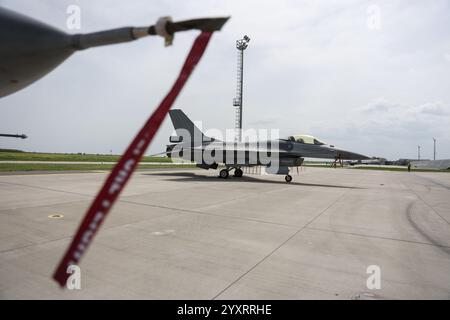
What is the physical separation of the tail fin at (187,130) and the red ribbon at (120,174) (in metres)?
18.8

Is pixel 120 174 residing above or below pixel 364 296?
above

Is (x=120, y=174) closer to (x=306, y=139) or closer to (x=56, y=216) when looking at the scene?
(x=56, y=216)

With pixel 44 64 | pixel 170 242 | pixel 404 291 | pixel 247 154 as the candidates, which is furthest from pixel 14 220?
pixel 247 154

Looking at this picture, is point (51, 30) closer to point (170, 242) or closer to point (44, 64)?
point (44, 64)

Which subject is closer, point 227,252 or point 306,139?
point 227,252

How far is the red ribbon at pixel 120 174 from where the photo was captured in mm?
1334

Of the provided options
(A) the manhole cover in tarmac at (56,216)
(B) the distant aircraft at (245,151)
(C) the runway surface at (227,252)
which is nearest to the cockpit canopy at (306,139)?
(B) the distant aircraft at (245,151)

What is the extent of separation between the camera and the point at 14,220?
5770 millimetres

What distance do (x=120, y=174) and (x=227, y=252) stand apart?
10.6 feet

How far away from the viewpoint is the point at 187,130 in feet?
66.9

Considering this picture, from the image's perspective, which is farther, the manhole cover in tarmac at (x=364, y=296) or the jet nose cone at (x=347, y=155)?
the jet nose cone at (x=347, y=155)

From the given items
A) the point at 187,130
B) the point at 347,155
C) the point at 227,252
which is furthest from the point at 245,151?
the point at 227,252

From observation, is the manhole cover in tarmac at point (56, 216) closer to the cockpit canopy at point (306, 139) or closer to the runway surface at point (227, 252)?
the runway surface at point (227, 252)
